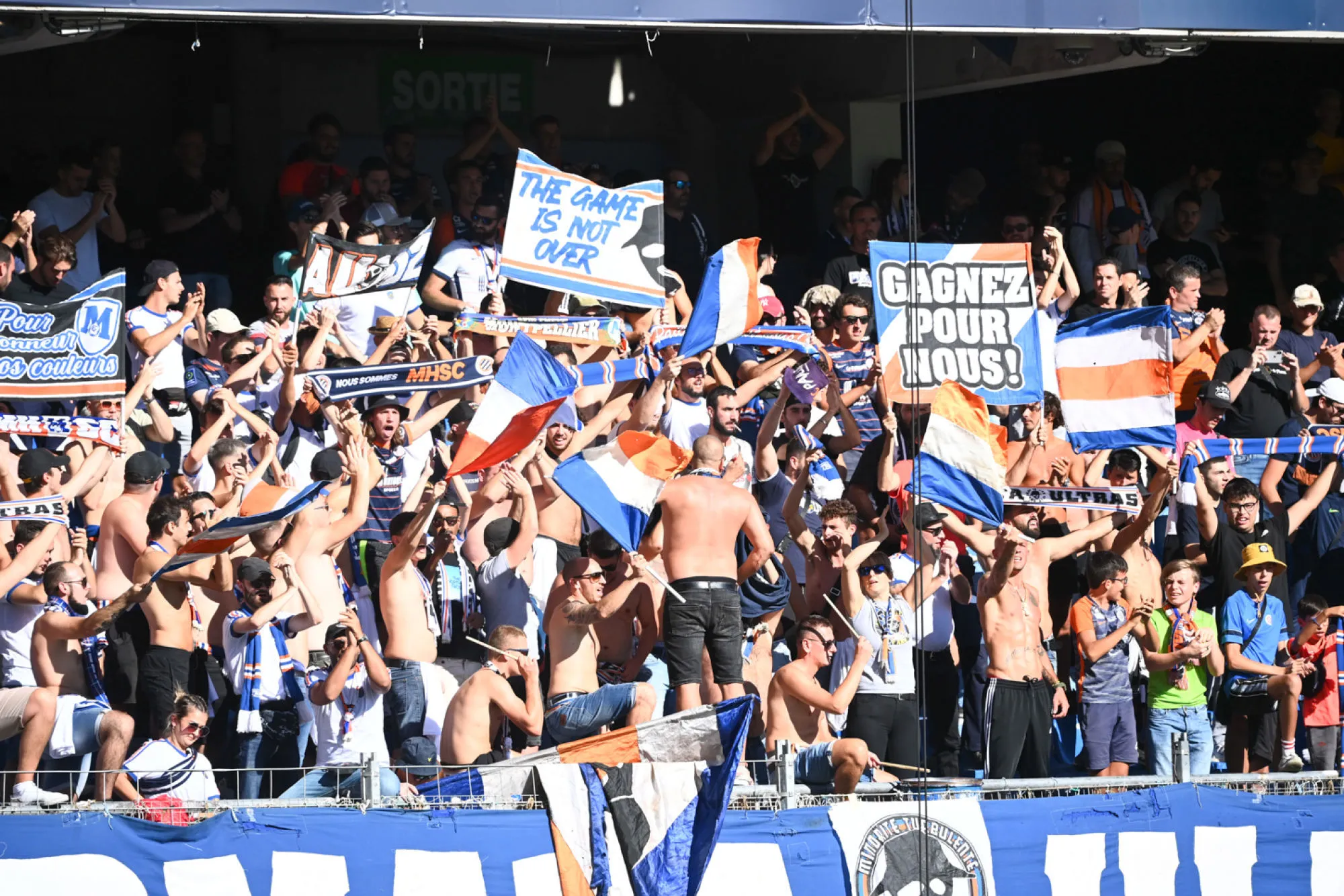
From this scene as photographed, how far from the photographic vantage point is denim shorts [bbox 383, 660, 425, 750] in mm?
11352

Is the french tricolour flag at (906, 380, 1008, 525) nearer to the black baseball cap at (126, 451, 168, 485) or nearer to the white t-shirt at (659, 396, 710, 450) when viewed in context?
the white t-shirt at (659, 396, 710, 450)

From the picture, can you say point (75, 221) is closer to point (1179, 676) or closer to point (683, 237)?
point (683, 237)

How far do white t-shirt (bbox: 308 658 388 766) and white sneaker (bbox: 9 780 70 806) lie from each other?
1417mm

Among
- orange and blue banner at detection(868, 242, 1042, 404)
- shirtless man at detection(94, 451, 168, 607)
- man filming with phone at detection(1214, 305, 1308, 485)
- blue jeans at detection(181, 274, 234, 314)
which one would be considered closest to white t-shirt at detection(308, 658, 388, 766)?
shirtless man at detection(94, 451, 168, 607)

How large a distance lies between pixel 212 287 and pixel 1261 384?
7.00m

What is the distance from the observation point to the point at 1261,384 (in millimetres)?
14711

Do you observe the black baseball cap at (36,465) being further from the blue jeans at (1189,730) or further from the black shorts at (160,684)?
the blue jeans at (1189,730)

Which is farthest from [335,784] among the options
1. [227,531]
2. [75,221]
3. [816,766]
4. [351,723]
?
[75,221]

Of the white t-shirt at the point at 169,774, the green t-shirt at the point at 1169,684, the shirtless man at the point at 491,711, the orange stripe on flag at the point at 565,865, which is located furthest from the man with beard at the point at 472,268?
the orange stripe on flag at the point at 565,865

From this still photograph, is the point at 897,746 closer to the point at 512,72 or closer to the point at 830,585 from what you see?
the point at 830,585

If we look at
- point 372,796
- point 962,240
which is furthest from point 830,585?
point 962,240

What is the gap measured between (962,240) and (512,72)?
13.7 ft

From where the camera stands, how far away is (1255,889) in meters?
10.8

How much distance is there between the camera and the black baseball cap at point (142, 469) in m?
11.6
